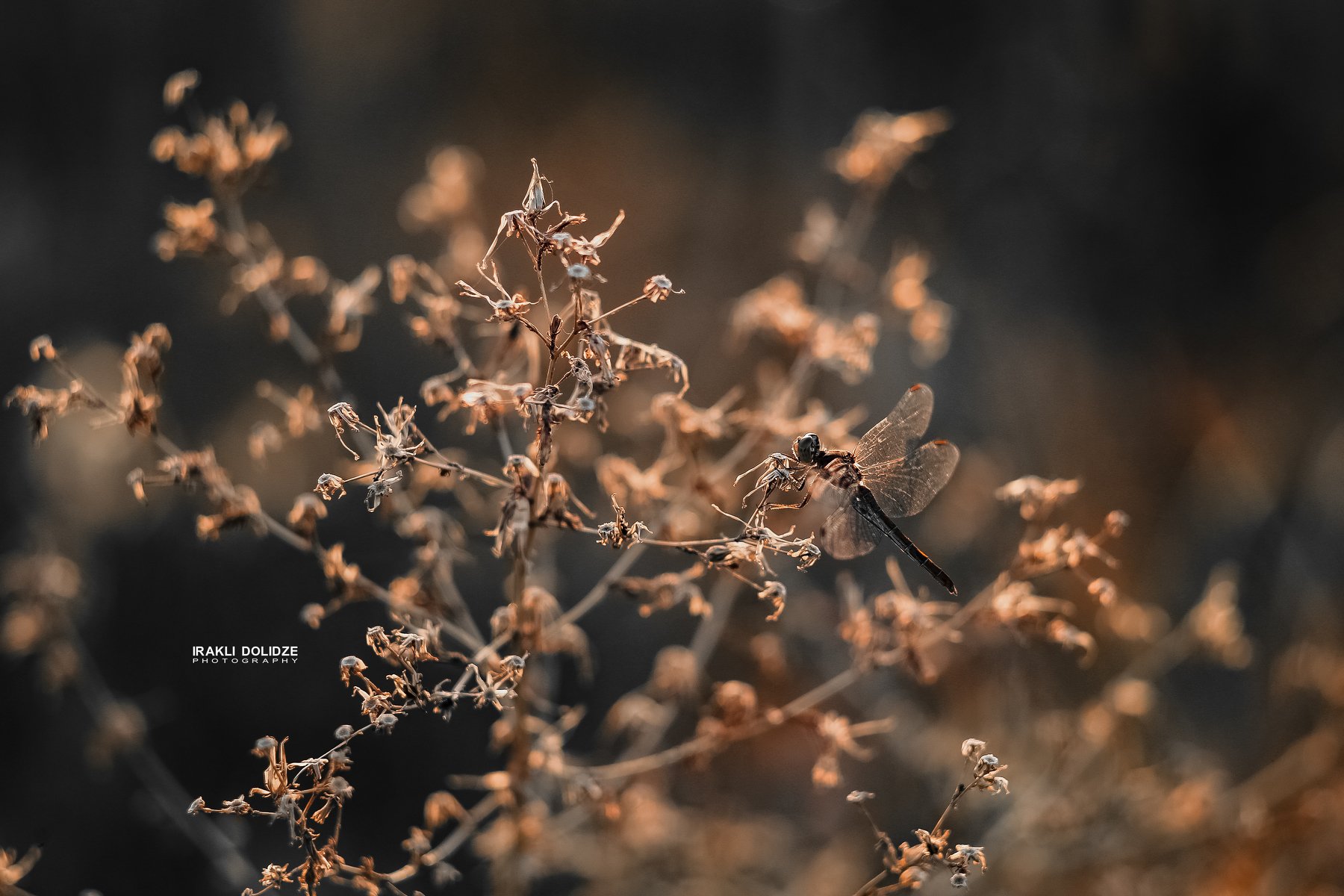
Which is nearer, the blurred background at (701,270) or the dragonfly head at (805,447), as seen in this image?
the dragonfly head at (805,447)

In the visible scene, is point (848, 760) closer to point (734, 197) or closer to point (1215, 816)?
point (1215, 816)

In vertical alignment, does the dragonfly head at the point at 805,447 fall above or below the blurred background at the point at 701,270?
below

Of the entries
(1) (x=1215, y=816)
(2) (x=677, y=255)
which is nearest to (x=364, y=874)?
(2) (x=677, y=255)

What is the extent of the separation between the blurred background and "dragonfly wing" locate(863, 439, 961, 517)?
1.37 feet

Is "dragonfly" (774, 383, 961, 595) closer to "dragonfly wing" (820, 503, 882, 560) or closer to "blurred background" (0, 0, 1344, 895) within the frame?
"dragonfly wing" (820, 503, 882, 560)

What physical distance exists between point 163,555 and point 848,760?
76cm

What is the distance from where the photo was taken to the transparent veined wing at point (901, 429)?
533mm

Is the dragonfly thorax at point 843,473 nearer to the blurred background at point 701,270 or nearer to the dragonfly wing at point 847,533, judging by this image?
the dragonfly wing at point 847,533

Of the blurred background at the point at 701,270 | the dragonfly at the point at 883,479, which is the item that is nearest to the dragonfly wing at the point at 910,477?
the dragonfly at the point at 883,479

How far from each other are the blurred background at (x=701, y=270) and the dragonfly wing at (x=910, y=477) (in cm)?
42

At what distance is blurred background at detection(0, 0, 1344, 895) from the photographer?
2.81 feet

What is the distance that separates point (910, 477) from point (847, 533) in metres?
0.06

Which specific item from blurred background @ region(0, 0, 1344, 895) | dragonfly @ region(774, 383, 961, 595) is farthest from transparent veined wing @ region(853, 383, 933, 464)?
blurred background @ region(0, 0, 1344, 895)

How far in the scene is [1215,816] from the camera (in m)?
0.89
